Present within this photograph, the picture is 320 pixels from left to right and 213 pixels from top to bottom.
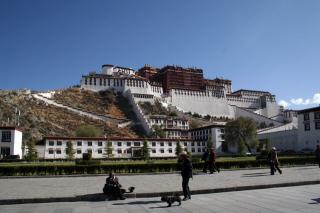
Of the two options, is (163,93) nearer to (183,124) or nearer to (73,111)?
(183,124)

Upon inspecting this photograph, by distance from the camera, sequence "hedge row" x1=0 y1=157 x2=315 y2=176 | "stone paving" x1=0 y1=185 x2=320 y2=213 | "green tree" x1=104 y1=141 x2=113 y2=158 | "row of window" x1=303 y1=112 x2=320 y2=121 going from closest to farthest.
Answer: "stone paving" x1=0 y1=185 x2=320 y2=213 → "hedge row" x1=0 y1=157 x2=315 y2=176 → "green tree" x1=104 y1=141 x2=113 y2=158 → "row of window" x1=303 y1=112 x2=320 y2=121

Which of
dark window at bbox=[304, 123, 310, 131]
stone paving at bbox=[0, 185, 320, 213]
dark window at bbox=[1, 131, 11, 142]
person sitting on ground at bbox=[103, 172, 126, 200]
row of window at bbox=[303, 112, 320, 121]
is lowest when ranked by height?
stone paving at bbox=[0, 185, 320, 213]

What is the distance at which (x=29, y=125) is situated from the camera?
266ft

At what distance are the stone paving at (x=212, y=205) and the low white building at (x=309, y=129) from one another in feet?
201

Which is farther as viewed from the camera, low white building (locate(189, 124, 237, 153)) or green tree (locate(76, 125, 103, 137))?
low white building (locate(189, 124, 237, 153))

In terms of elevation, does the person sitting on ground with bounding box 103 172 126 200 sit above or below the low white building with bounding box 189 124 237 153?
below

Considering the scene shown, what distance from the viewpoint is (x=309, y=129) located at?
236ft

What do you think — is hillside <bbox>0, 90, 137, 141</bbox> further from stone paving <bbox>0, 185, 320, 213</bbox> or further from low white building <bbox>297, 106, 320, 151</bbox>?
stone paving <bbox>0, 185, 320, 213</bbox>

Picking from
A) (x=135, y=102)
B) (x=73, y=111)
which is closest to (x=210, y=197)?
(x=73, y=111)

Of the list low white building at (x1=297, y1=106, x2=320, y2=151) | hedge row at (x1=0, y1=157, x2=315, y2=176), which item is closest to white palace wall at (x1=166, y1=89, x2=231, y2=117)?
low white building at (x1=297, y1=106, x2=320, y2=151)

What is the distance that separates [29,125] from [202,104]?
75.1 metres

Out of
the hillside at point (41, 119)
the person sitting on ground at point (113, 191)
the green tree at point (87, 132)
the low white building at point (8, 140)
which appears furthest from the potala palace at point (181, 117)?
the person sitting on ground at point (113, 191)

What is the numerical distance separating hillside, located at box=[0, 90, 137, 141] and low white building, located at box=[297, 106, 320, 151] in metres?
42.6

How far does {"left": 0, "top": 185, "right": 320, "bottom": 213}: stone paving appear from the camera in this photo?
11.1 meters
